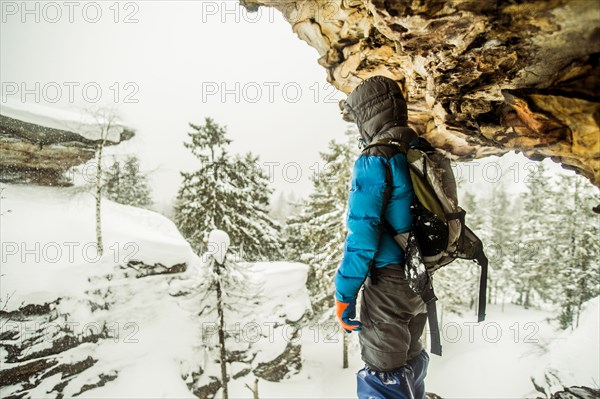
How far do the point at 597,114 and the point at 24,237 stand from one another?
21427 mm

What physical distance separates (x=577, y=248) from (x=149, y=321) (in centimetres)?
2757

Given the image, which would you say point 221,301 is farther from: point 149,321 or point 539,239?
point 539,239

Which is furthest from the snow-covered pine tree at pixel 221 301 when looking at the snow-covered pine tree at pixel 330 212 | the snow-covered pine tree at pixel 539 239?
the snow-covered pine tree at pixel 539 239

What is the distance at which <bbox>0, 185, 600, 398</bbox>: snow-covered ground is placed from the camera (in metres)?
13.1

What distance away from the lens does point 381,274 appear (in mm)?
2547

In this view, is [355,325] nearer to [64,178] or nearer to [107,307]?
[107,307]

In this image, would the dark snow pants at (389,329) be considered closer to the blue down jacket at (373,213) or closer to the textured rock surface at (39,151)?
the blue down jacket at (373,213)

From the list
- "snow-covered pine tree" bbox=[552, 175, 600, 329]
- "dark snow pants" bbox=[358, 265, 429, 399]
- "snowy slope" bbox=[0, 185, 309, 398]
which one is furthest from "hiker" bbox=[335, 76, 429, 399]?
"snow-covered pine tree" bbox=[552, 175, 600, 329]

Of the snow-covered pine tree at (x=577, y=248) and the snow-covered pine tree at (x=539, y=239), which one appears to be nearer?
the snow-covered pine tree at (x=577, y=248)

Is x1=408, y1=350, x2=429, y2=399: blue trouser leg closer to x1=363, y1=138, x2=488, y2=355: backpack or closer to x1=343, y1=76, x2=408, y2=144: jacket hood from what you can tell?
x1=363, y1=138, x2=488, y2=355: backpack

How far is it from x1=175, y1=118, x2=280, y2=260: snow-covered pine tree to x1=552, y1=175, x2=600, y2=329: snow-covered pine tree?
21292mm

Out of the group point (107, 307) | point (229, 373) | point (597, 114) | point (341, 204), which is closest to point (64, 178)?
point (107, 307)

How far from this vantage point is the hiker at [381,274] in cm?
238

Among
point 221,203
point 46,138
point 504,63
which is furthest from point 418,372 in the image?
point 46,138
